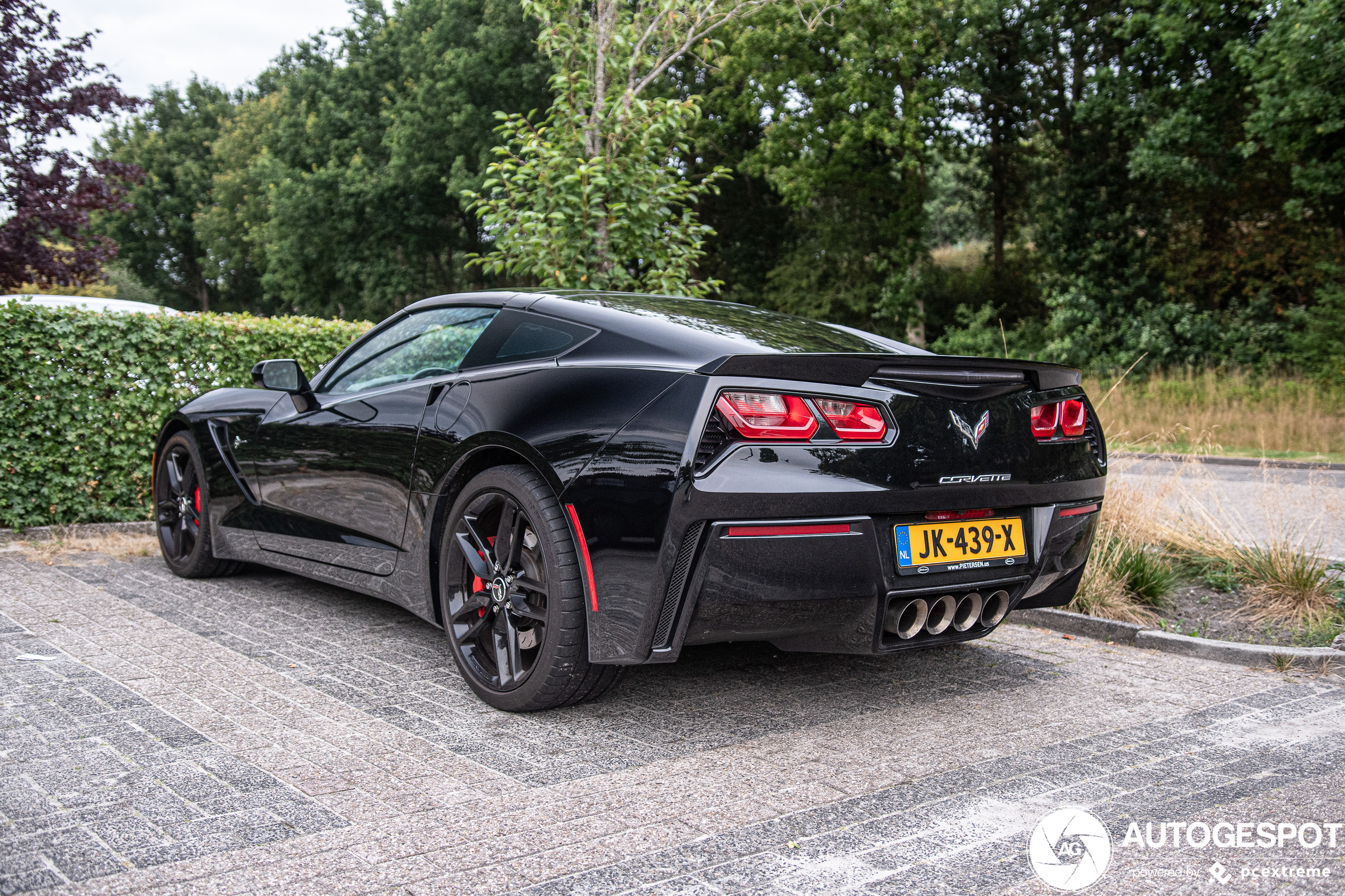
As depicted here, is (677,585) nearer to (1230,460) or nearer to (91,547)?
(91,547)

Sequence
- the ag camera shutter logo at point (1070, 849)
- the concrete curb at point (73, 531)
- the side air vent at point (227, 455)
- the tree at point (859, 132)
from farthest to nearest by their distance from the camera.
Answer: the tree at point (859, 132)
the concrete curb at point (73, 531)
the side air vent at point (227, 455)
the ag camera shutter logo at point (1070, 849)

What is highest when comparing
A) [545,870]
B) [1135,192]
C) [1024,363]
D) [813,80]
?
[813,80]

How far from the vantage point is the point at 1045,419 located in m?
3.51

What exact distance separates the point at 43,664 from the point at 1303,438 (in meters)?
15.0

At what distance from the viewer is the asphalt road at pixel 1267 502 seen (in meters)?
5.77

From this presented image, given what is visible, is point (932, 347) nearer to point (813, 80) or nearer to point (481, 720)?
point (813, 80)

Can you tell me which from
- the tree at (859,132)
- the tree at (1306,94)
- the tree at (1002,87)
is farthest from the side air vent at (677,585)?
the tree at (1002,87)

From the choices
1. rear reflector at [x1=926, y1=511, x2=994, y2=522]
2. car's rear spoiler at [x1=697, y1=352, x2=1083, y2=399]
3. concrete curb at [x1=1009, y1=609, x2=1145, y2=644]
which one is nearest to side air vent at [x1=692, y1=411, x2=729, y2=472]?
car's rear spoiler at [x1=697, y1=352, x2=1083, y2=399]

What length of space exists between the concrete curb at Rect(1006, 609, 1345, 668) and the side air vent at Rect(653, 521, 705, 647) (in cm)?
200

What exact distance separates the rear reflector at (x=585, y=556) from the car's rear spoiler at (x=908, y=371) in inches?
23.0

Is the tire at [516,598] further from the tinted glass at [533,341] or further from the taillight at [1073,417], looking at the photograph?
the taillight at [1073,417]

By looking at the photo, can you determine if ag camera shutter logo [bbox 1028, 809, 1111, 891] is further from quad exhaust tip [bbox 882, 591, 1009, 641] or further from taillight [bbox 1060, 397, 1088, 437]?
taillight [bbox 1060, 397, 1088, 437]

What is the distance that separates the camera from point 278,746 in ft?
10.2

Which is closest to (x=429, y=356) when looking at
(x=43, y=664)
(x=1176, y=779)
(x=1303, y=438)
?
(x=43, y=664)
